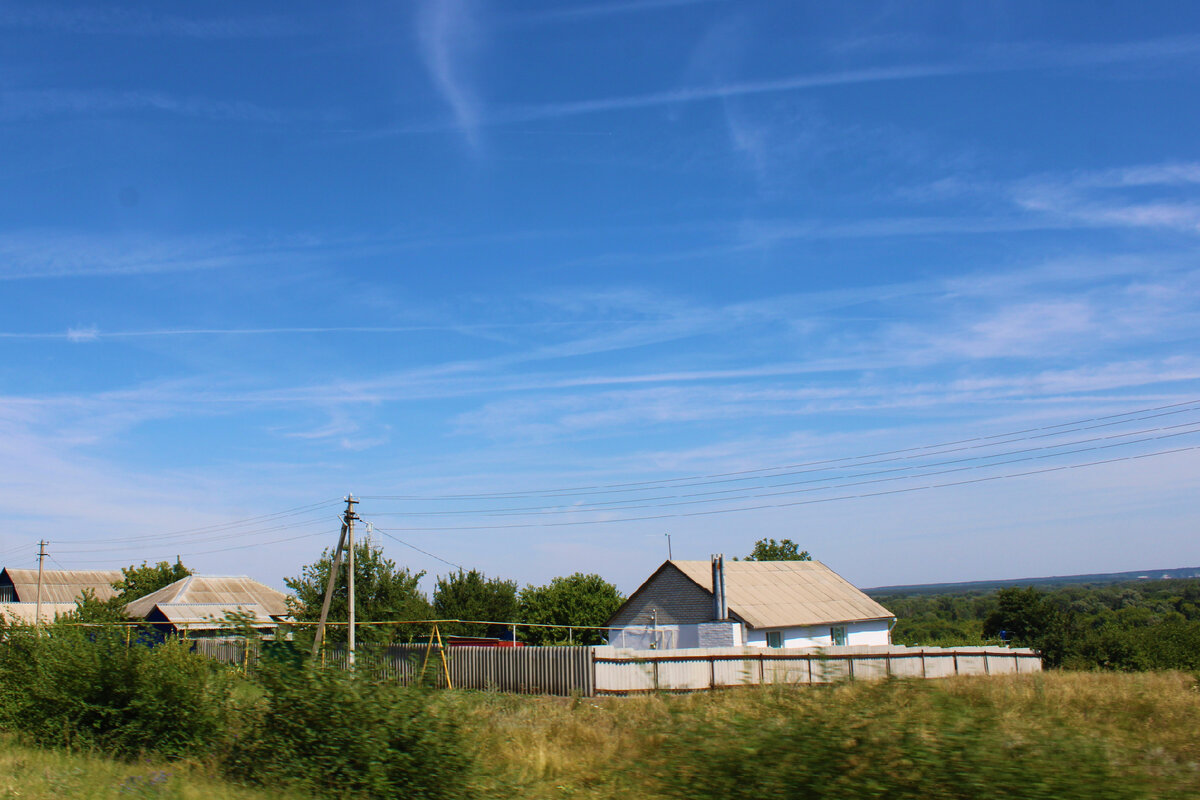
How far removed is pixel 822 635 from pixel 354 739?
136 ft

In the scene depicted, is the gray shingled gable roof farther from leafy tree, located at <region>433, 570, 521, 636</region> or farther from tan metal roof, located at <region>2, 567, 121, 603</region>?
tan metal roof, located at <region>2, 567, 121, 603</region>

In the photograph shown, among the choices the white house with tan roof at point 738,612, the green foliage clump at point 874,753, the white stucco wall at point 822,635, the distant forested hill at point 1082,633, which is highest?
the green foliage clump at point 874,753

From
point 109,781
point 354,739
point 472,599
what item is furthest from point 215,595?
point 354,739

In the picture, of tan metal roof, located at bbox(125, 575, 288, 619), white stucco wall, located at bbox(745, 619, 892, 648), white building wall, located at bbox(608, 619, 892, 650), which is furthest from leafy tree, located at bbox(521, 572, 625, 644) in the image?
tan metal roof, located at bbox(125, 575, 288, 619)

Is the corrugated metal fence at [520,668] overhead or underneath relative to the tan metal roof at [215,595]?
underneath

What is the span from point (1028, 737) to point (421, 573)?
46.0m

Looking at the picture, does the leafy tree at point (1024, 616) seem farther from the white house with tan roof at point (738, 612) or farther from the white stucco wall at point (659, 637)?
the white stucco wall at point (659, 637)

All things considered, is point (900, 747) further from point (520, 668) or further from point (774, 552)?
point (774, 552)

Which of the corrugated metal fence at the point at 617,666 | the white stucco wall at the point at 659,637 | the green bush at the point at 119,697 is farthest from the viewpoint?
the white stucco wall at the point at 659,637

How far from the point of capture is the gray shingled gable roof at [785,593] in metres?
44.3

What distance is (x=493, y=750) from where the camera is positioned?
11.0 m

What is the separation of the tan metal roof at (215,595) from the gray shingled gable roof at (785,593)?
30811 millimetres

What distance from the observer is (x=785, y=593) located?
48.3 metres

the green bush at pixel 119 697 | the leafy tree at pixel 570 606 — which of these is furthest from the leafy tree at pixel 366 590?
the green bush at pixel 119 697
